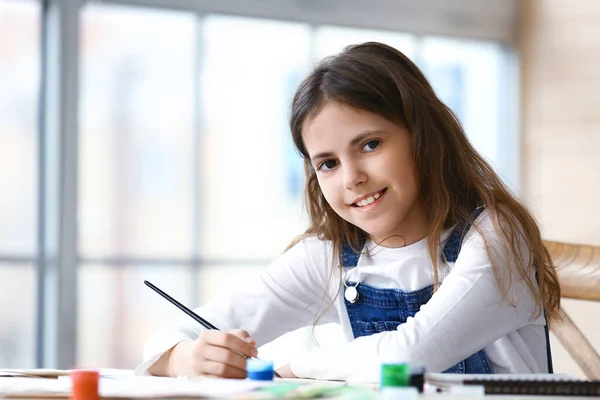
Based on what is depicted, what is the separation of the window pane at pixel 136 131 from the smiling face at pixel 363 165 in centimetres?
224

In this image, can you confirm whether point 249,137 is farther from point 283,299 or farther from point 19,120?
point 283,299

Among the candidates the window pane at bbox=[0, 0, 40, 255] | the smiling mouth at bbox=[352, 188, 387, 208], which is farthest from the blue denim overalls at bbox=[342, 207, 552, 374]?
the window pane at bbox=[0, 0, 40, 255]

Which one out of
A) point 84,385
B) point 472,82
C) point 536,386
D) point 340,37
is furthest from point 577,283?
point 472,82

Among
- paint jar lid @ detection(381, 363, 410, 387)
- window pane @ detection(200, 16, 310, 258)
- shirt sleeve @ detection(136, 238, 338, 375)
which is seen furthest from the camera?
window pane @ detection(200, 16, 310, 258)

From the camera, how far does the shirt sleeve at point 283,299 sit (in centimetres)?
157

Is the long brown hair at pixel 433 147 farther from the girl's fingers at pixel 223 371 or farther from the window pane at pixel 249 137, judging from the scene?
the window pane at pixel 249 137

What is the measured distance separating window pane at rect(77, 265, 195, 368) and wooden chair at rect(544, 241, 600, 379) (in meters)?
2.36

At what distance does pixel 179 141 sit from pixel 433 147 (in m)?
2.41

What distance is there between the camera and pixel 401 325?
4.12ft

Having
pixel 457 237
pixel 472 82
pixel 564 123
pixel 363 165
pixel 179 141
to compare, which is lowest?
pixel 457 237

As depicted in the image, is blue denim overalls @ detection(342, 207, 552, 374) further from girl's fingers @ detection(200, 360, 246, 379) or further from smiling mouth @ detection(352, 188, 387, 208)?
girl's fingers @ detection(200, 360, 246, 379)

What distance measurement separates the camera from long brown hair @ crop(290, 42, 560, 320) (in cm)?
145

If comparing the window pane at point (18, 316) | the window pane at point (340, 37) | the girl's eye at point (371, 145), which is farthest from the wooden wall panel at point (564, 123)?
the girl's eye at point (371, 145)

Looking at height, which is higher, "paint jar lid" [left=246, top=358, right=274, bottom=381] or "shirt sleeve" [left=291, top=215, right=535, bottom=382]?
"shirt sleeve" [left=291, top=215, right=535, bottom=382]
